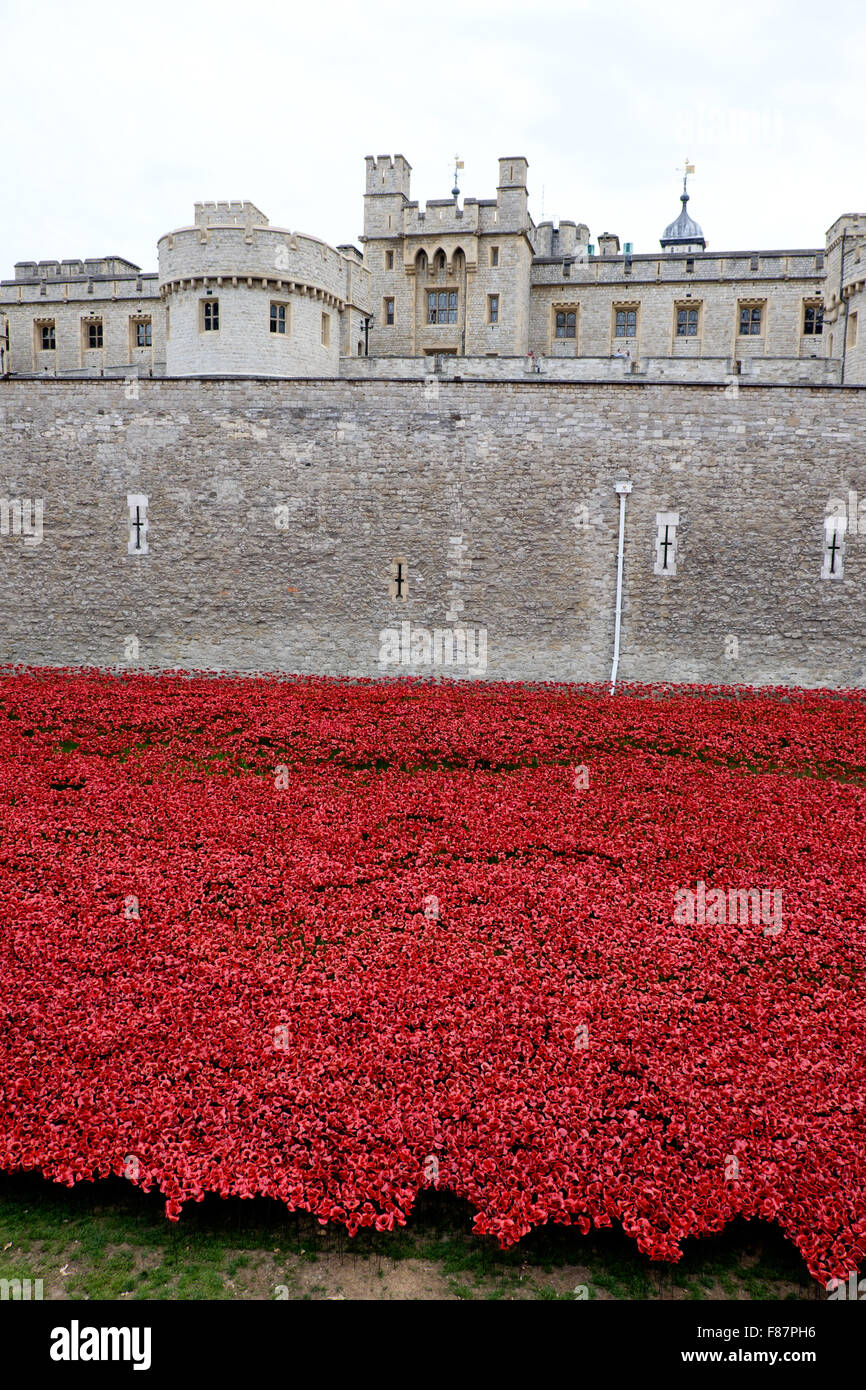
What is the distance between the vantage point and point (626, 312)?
127 ft

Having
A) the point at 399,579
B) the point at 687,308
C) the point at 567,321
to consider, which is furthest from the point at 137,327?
the point at 399,579

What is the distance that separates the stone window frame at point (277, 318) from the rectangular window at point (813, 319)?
23.5 metres

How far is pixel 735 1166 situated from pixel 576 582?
55.2ft

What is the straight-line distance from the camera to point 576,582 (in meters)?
20.8

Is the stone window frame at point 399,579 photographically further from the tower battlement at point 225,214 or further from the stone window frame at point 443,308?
the stone window frame at point 443,308

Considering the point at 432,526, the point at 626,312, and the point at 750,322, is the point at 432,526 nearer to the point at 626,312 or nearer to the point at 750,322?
the point at 626,312

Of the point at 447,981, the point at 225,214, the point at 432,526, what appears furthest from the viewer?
the point at 225,214

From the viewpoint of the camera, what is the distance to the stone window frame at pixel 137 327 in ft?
130

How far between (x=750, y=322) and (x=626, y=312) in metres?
5.51

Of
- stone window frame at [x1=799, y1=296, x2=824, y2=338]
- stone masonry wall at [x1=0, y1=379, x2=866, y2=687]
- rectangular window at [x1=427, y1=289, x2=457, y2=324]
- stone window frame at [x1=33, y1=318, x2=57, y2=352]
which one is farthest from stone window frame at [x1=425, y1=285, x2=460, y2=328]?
stone masonry wall at [x1=0, y1=379, x2=866, y2=687]

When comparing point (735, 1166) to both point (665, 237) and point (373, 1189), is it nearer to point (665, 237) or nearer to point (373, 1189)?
point (373, 1189)

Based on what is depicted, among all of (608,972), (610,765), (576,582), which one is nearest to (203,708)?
(610,765)

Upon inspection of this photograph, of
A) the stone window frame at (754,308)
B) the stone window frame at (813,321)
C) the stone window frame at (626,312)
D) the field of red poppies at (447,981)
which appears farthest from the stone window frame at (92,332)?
the field of red poppies at (447,981)
